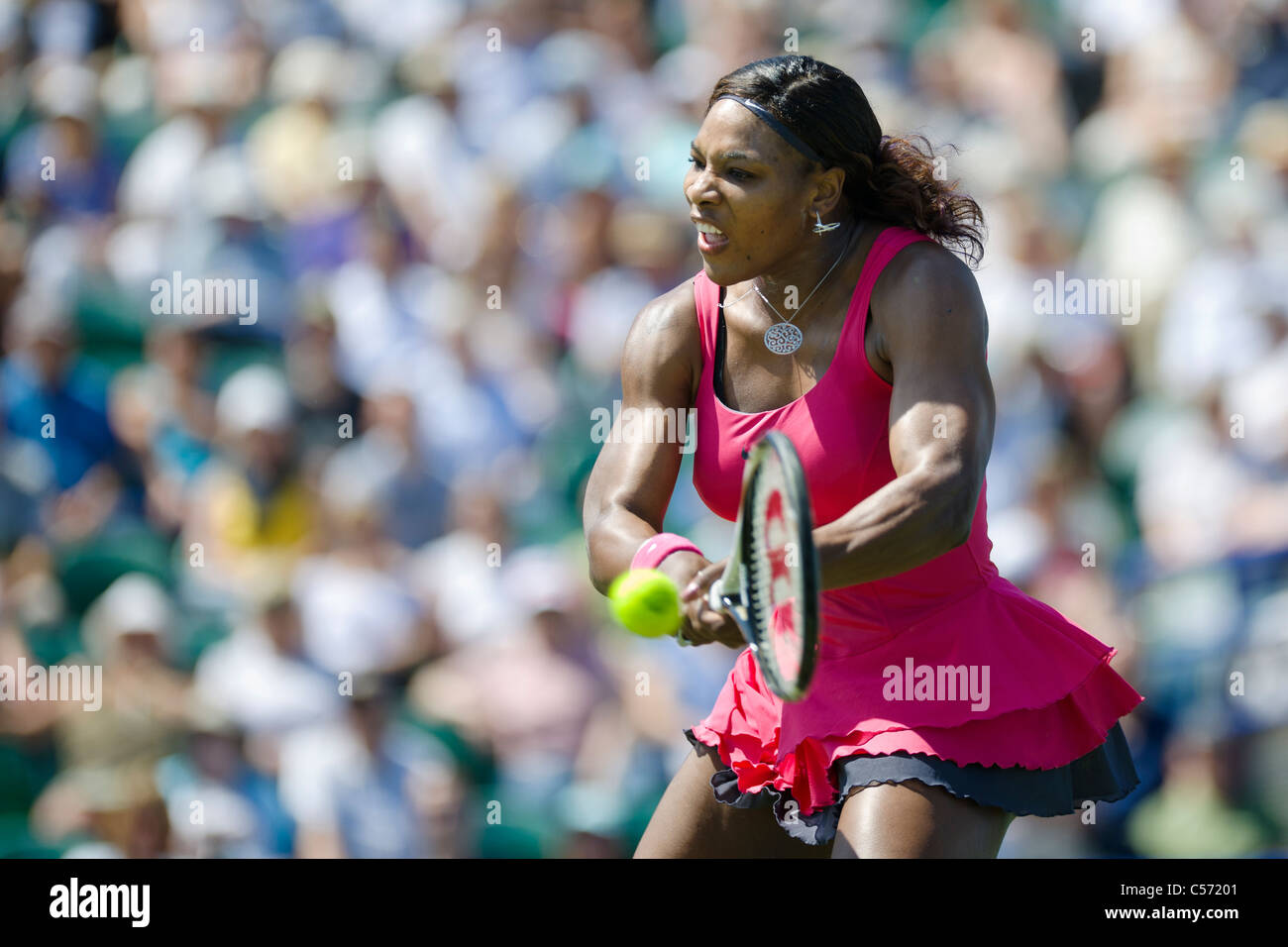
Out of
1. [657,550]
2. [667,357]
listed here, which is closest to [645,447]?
[667,357]

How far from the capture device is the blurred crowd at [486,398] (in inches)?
198

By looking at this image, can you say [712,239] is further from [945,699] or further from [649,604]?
[945,699]

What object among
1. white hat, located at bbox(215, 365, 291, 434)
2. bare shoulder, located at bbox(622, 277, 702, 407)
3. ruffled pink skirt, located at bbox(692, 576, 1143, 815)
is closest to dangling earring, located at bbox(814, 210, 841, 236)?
bare shoulder, located at bbox(622, 277, 702, 407)

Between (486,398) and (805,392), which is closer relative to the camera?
(805,392)

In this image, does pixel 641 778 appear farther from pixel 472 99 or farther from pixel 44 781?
pixel 472 99

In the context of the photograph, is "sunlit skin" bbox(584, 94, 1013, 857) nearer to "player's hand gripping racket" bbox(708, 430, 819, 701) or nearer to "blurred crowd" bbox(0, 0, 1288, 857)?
"player's hand gripping racket" bbox(708, 430, 819, 701)

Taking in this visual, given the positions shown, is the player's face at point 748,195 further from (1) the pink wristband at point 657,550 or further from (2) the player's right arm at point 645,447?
(1) the pink wristband at point 657,550

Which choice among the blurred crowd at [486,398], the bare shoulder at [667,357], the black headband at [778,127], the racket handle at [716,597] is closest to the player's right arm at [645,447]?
the bare shoulder at [667,357]

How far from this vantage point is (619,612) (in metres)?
2.56

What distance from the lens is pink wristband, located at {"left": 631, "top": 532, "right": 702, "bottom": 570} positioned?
266 cm

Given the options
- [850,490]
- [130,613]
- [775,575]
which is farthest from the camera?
[130,613]

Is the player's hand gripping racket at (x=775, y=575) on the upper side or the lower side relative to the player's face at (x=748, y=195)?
lower

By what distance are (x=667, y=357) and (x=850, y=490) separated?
1.43 ft

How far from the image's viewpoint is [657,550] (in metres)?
2.68
